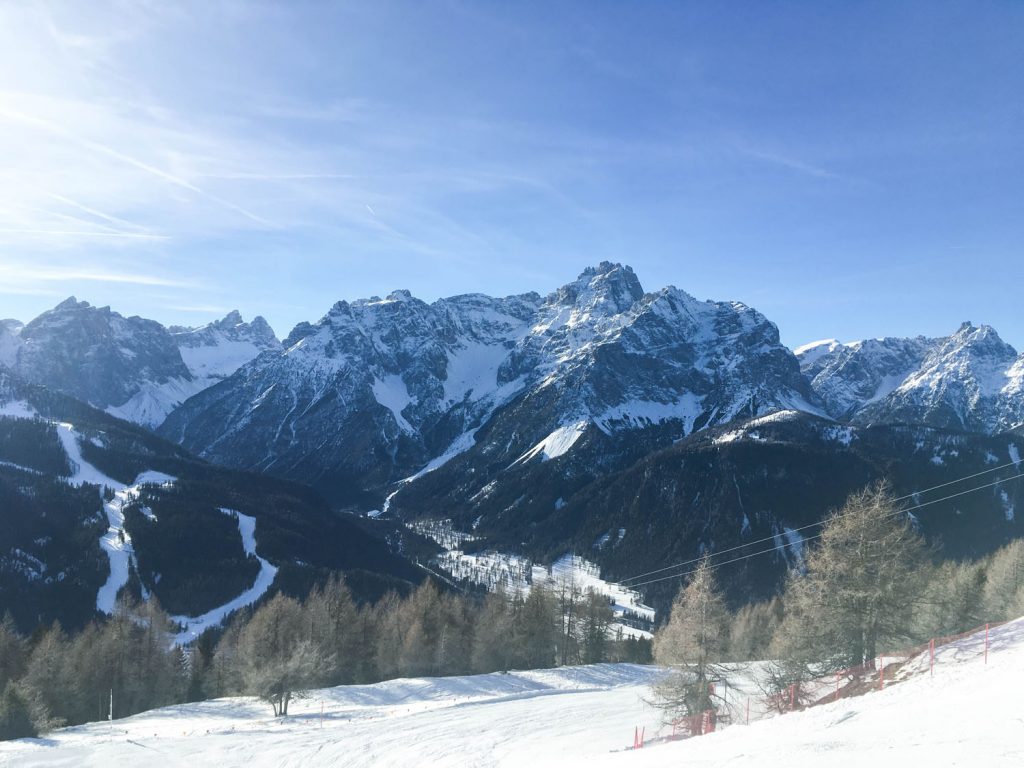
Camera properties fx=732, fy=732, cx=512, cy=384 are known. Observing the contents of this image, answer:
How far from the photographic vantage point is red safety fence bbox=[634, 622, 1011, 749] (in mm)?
33031

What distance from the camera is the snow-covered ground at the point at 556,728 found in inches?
947

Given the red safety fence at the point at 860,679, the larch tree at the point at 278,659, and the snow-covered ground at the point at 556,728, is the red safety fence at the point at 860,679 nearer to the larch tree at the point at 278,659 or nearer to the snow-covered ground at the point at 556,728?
the snow-covered ground at the point at 556,728

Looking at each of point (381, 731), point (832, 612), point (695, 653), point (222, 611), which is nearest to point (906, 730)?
point (832, 612)

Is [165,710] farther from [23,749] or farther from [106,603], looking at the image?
[106,603]

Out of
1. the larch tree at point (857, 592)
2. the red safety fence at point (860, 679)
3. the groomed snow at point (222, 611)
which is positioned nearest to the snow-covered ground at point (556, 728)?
the red safety fence at point (860, 679)

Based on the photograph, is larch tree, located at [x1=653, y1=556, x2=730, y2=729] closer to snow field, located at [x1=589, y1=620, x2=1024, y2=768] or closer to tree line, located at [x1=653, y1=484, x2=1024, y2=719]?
tree line, located at [x1=653, y1=484, x2=1024, y2=719]

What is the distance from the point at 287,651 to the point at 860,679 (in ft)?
192

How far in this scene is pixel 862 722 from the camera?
26.7m

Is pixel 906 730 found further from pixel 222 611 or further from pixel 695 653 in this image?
pixel 222 611

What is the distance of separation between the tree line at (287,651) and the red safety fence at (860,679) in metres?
40.6

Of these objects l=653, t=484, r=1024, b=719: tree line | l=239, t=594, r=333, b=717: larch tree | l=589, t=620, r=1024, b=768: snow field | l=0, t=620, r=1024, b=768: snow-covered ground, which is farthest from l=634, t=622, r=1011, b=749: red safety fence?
l=239, t=594, r=333, b=717: larch tree

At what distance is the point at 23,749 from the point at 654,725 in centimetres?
4236

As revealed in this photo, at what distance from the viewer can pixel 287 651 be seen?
248 feet

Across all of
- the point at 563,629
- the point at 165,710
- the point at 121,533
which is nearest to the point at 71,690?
the point at 165,710
